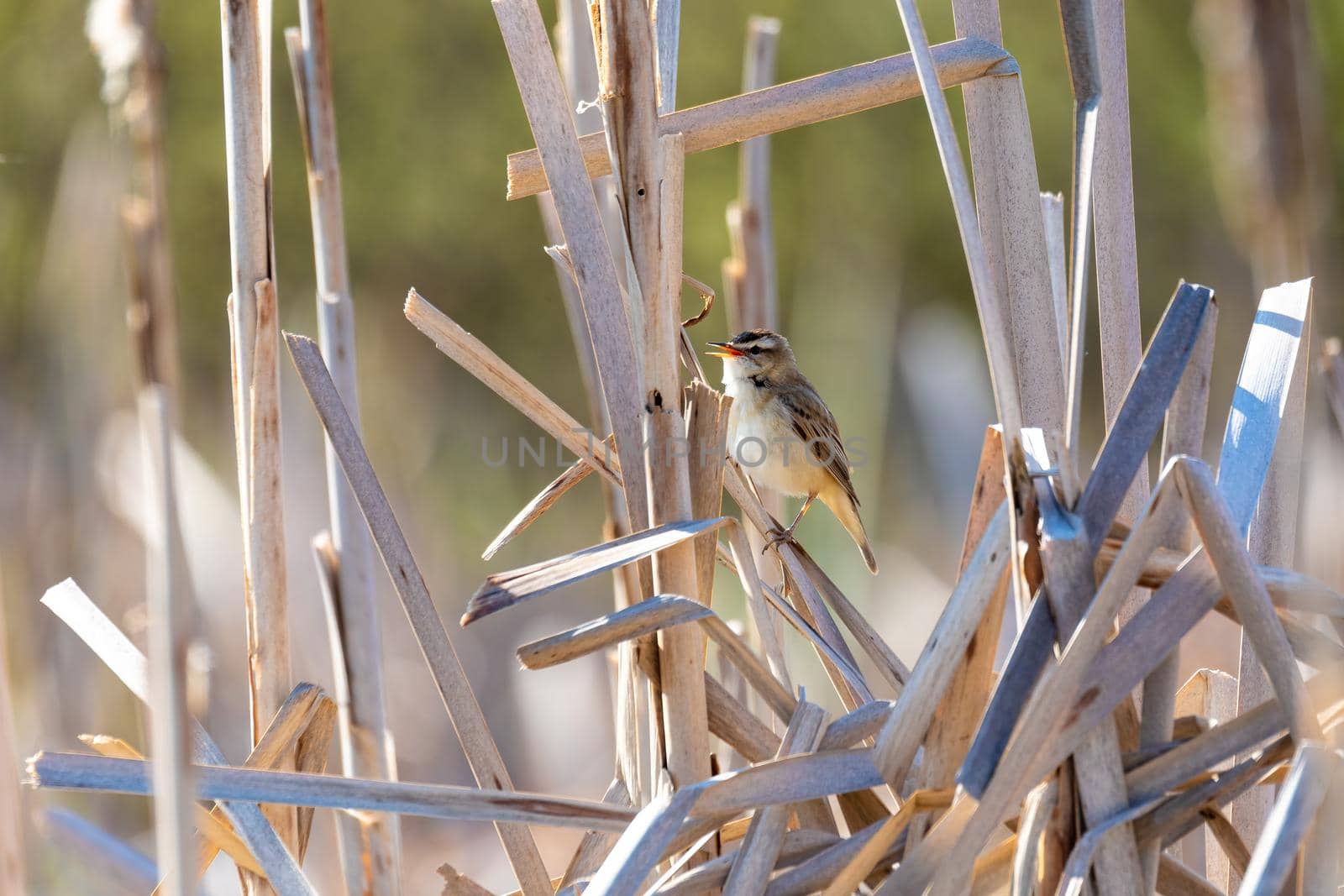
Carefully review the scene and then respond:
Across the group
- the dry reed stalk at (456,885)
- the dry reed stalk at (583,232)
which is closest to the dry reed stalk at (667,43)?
the dry reed stalk at (583,232)

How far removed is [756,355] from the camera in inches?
121

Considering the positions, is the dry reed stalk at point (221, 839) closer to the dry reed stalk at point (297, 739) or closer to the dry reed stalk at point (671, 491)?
the dry reed stalk at point (297, 739)

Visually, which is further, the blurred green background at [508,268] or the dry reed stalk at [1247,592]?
the blurred green background at [508,268]

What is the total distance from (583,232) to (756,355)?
1952 mm

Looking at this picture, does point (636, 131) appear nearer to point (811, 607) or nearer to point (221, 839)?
point (811, 607)

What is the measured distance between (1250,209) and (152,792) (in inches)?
38.3

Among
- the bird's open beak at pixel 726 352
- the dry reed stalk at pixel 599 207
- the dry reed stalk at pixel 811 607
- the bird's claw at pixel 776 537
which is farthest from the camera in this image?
the bird's open beak at pixel 726 352

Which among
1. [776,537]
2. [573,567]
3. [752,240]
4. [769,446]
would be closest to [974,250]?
[573,567]

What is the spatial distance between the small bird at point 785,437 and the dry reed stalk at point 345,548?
1.76 m

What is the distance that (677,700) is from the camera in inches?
42.6

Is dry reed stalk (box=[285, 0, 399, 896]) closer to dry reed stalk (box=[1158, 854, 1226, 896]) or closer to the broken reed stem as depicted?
→ the broken reed stem

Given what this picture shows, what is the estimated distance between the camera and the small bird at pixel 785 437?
3.21 meters

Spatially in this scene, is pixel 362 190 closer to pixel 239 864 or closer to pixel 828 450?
pixel 828 450

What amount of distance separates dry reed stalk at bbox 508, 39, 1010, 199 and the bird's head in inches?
48.2
